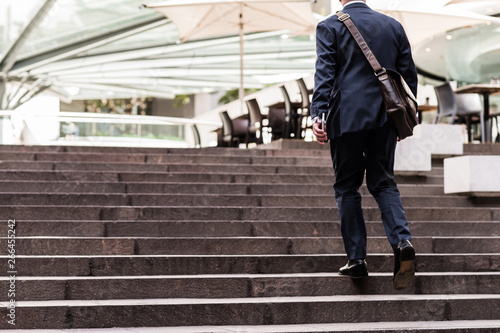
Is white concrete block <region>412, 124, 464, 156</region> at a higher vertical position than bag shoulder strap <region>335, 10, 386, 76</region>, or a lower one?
lower

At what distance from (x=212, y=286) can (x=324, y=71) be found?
1415mm

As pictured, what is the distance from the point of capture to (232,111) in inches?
1040

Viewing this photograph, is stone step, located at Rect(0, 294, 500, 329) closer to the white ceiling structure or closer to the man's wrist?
the man's wrist

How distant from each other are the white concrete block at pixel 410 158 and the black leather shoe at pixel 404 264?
3992 millimetres

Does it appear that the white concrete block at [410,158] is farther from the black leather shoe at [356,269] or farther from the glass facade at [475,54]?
the glass facade at [475,54]

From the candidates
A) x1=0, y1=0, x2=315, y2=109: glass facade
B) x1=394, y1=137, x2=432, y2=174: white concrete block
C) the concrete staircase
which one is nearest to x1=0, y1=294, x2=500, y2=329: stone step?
the concrete staircase

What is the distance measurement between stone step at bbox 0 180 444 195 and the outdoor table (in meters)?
4.49

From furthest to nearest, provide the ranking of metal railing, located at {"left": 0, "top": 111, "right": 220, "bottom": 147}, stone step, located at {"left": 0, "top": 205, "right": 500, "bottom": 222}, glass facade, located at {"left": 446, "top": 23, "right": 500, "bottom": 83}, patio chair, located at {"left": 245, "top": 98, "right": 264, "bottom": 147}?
glass facade, located at {"left": 446, "top": 23, "right": 500, "bottom": 83}
metal railing, located at {"left": 0, "top": 111, "right": 220, "bottom": 147}
patio chair, located at {"left": 245, "top": 98, "right": 264, "bottom": 147}
stone step, located at {"left": 0, "top": 205, "right": 500, "bottom": 222}

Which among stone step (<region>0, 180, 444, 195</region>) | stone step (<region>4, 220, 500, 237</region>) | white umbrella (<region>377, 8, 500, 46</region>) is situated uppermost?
white umbrella (<region>377, 8, 500, 46</region>)

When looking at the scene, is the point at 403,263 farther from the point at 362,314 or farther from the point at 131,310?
the point at 131,310

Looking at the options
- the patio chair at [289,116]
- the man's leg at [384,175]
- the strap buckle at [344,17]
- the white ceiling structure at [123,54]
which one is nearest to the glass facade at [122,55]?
the white ceiling structure at [123,54]

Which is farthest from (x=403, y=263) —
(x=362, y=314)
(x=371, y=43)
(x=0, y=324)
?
(x=0, y=324)

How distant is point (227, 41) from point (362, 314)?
21.5 metres

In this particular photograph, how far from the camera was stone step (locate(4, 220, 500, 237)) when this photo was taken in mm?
5691
